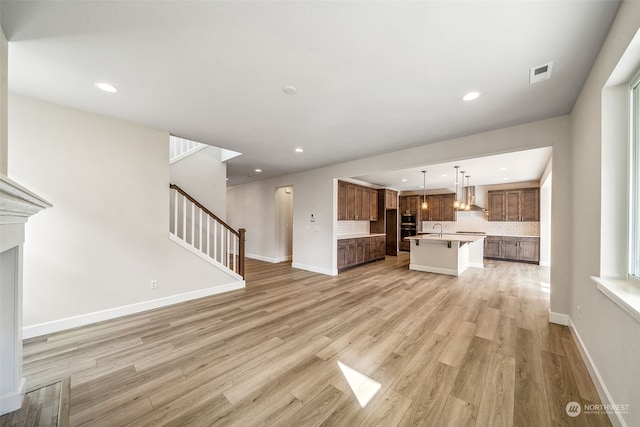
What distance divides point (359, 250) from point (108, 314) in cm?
530

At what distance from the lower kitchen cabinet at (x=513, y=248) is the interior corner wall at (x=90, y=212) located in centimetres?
920

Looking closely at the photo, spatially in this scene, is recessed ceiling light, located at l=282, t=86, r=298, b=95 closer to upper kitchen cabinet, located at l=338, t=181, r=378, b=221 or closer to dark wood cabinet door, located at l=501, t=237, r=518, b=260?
upper kitchen cabinet, located at l=338, t=181, r=378, b=221

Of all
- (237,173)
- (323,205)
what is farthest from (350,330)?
(237,173)

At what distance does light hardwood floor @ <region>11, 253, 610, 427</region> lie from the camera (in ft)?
5.20

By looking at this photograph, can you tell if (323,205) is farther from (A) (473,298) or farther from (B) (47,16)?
(B) (47,16)

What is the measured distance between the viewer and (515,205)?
742 cm

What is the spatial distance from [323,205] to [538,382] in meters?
4.59

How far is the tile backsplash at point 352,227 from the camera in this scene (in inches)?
266

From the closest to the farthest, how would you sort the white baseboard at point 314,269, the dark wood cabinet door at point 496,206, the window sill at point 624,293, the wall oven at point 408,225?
the window sill at point 624,293 → the white baseboard at point 314,269 → the dark wood cabinet door at point 496,206 → the wall oven at point 408,225

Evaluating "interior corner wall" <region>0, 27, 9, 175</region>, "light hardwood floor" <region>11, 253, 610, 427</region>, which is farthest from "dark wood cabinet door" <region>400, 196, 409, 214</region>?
"interior corner wall" <region>0, 27, 9, 175</region>

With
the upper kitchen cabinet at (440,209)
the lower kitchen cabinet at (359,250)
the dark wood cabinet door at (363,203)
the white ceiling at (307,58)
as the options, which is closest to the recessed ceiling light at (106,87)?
the white ceiling at (307,58)

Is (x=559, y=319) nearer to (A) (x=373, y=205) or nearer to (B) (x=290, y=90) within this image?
(B) (x=290, y=90)

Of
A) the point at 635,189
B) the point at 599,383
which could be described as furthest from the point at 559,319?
the point at 635,189
